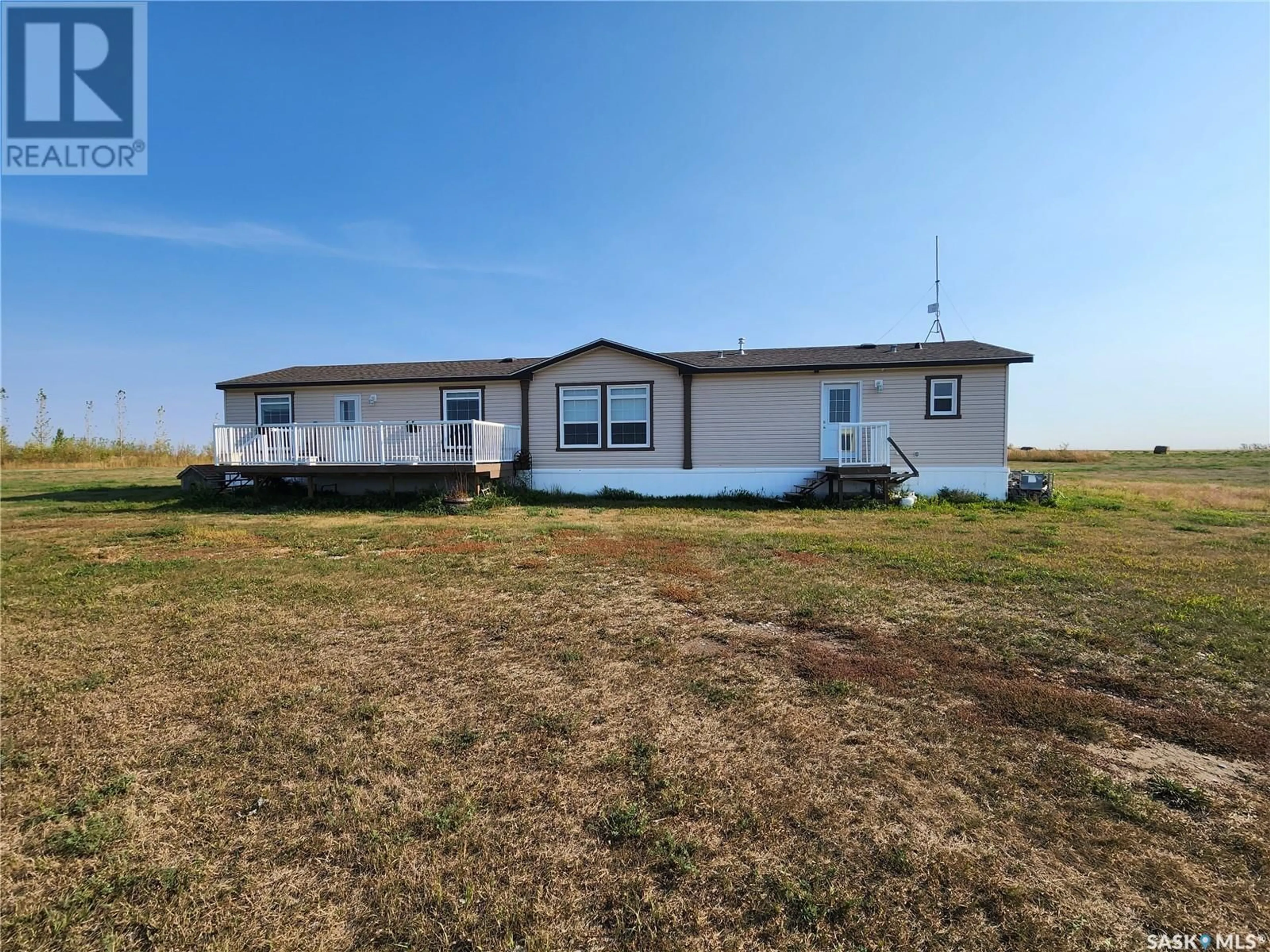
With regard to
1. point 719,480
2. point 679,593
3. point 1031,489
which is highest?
point 719,480

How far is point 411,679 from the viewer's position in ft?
12.9

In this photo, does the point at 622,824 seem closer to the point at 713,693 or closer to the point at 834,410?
the point at 713,693

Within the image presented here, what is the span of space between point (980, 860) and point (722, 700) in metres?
1.60

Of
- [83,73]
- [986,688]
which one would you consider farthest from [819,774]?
[83,73]

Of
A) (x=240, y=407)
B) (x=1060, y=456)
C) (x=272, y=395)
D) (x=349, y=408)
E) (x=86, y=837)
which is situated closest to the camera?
(x=86, y=837)

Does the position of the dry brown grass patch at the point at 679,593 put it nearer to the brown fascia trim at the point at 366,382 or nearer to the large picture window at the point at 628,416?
the large picture window at the point at 628,416

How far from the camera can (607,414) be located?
1617 centimetres

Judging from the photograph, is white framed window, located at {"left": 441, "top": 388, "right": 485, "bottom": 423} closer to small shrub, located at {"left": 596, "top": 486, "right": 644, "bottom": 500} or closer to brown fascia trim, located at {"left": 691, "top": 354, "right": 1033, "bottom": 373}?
small shrub, located at {"left": 596, "top": 486, "right": 644, "bottom": 500}

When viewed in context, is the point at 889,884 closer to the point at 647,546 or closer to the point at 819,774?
the point at 819,774

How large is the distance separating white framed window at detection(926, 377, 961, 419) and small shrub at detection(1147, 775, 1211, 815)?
44.9 feet

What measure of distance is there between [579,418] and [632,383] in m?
1.87

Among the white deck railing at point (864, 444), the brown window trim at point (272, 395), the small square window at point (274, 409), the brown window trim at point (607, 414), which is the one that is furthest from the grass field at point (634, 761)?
the small square window at point (274, 409)

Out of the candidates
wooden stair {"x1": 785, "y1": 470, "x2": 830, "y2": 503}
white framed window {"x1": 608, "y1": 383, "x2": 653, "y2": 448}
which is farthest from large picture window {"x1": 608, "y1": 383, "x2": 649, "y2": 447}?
wooden stair {"x1": 785, "y1": 470, "x2": 830, "y2": 503}

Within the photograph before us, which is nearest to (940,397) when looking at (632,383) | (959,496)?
(959,496)
